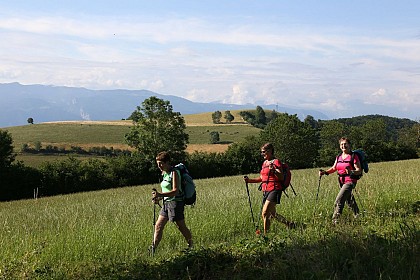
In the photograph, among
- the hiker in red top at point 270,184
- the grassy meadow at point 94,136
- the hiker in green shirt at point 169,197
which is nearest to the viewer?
the hiker in green shirt at point 169,197

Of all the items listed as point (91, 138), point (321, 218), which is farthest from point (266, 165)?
point (91, 138)

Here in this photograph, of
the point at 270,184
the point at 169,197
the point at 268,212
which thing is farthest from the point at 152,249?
the point at 270,184

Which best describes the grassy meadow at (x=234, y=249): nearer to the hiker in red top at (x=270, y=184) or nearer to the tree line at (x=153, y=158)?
the hiker in red top at (x=270, y=184)

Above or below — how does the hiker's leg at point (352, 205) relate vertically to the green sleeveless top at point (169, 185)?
below

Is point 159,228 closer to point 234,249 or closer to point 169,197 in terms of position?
point 169,197

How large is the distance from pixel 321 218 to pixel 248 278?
4.23 metres

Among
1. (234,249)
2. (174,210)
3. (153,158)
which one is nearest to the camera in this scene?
(234,249)

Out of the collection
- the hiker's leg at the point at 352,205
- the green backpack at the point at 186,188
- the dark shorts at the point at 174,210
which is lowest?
the hiker's leg at the point at 352,205

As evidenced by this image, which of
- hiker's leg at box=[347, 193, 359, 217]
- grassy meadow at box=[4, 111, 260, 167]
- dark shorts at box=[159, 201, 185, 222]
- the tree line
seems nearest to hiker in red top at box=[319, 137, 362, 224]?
hiker's leg at box=[347, 193, 359, 217]

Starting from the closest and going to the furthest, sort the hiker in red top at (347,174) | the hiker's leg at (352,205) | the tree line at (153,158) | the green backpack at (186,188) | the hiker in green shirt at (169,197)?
1. the hiker in green shirt at (169,197)
2. the green backpack at (186,188)
3. the hiker in red top at (347,174)
4. the hiker's leg at (352,205)
5. the tree line at (153,158)

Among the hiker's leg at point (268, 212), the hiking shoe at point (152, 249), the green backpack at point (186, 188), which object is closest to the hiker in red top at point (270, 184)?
the hiker's leg at point (268, 212)

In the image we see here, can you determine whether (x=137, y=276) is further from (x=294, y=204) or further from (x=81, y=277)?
(x=294, y=204)

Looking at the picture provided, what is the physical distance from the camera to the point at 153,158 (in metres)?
49.3

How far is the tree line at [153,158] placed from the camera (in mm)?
40156
